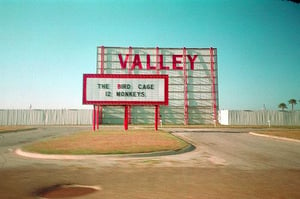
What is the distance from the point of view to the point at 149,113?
52594 mm

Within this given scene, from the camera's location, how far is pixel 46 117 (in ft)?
173

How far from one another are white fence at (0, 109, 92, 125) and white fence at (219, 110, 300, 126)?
28.7 meters

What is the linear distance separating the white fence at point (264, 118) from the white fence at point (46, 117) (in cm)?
2872

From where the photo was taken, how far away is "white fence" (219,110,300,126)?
5231cm

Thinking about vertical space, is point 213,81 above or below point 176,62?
below

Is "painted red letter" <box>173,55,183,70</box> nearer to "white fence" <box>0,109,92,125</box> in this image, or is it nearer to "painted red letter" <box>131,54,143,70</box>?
"painted red letter" <box>131,54,143,70</box>

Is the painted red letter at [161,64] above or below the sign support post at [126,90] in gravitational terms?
above

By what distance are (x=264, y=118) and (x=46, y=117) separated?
42.6 meters

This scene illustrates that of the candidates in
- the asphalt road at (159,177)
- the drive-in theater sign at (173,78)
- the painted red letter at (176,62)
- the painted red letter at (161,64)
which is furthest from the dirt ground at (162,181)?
the painted red letter at (176,62)

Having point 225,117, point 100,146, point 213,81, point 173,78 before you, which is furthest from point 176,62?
point 100,146

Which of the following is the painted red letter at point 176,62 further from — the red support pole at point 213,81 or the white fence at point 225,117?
the white fence at point 225,117

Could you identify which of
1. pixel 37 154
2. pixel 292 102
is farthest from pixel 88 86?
pixel 292 102

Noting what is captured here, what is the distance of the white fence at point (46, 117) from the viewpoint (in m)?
51.7

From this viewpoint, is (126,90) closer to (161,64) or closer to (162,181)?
(161,64)
